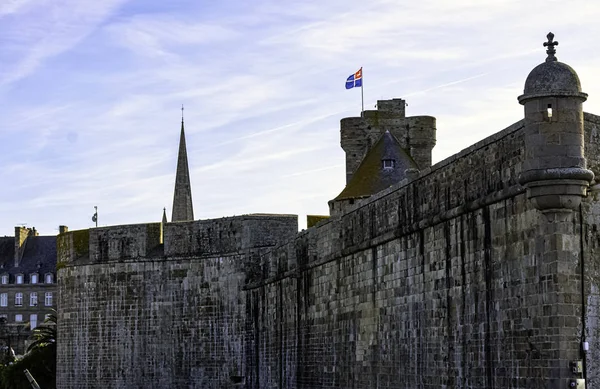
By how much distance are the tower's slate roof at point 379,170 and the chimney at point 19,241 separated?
1877 inches

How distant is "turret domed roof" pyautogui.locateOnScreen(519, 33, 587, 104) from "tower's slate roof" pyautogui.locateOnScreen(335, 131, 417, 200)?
19368mm

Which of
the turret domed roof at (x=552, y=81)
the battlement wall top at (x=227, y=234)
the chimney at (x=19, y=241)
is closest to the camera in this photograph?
the turret domed roof at (x=552, y=81)

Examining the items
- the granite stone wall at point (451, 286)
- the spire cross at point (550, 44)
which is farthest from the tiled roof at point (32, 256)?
the spire cross at point (550, 44)

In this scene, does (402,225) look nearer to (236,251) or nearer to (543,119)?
(543,119)

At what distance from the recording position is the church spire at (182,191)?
6112cm

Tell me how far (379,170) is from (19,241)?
162ft

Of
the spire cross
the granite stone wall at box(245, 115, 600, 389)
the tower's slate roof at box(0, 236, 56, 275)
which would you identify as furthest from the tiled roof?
the spire cross

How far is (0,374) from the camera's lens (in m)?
42.7

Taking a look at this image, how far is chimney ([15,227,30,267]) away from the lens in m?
80.5

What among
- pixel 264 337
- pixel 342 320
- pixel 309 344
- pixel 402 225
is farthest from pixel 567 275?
pixel 264 337

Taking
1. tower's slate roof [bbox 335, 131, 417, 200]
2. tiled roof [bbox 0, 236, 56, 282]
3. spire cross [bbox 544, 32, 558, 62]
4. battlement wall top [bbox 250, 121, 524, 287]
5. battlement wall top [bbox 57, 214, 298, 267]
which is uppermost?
tiled roof [bbox 0, 236, 56, 282]

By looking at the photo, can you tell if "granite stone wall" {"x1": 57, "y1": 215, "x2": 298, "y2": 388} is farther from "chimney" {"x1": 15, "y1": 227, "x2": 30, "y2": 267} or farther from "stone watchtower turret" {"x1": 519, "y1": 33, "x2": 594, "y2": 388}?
"chimney" {"x1": 15, "y1": 227, "x2": 30, "y2": 267}

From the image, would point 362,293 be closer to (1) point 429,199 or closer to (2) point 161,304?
(1) point 429,199

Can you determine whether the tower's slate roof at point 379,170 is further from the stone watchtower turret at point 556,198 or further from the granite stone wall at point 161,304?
the stone watchtower turret at point 556,198
